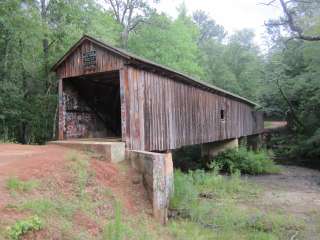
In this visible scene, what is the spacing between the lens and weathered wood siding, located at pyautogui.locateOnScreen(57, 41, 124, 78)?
942 centimetres

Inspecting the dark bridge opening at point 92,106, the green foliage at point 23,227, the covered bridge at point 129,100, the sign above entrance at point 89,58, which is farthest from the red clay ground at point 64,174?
the sign above entrance at point 89,58

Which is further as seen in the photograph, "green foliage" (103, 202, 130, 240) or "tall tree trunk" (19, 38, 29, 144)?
"tall tree trunk" (19, 38, 29, 144)

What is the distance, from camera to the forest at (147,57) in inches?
571

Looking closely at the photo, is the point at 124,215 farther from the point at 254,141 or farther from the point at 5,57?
the point at 254,141

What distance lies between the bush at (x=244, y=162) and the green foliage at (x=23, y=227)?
42.7ft

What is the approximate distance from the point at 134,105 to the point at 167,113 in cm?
221

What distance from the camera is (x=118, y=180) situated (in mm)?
7602

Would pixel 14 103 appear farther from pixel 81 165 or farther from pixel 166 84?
pixel 81 165

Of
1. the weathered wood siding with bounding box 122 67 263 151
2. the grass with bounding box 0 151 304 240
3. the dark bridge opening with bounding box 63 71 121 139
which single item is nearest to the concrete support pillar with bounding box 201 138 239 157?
the weathered wood siding with bounding box 122 67 263 151

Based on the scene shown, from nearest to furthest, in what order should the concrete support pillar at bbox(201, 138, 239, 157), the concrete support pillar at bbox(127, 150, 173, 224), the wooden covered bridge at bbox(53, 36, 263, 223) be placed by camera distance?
the concrete support pillar at bbox(127, 150, 173, 224), the wooden covered bridge at bbox(53, 36, 263, 223), the concrete support pillar at bbox(201, 138, 239, 157)

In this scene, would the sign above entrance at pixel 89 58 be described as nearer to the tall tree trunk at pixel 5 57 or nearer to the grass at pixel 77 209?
the grass at pixel 77 209

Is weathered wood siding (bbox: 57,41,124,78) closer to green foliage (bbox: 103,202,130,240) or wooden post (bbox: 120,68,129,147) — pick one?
wooden post (bbox: 120,68,129,147)

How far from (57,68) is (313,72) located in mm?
16034

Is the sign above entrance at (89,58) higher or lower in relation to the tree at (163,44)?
lower
